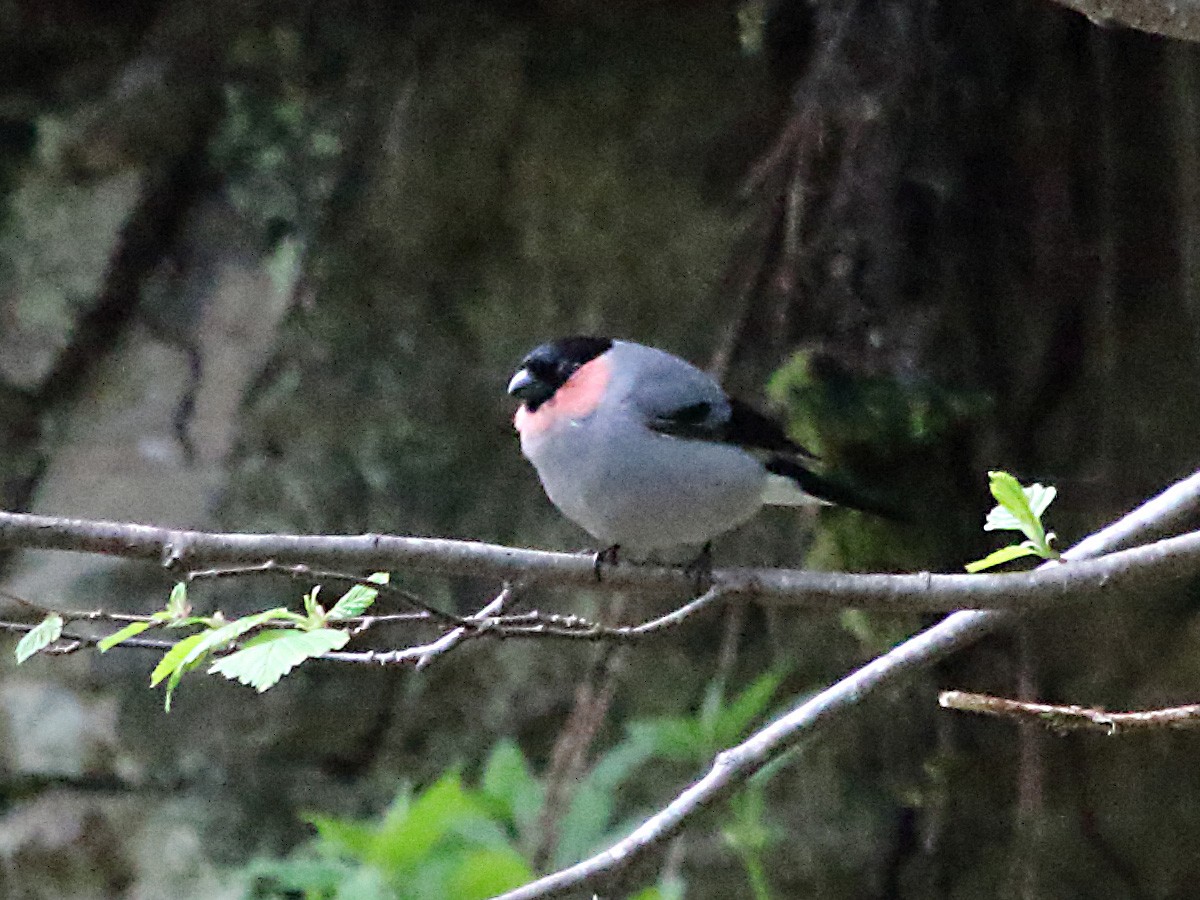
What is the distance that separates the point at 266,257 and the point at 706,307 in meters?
0.80

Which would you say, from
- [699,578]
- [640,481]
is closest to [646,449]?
[640,481]

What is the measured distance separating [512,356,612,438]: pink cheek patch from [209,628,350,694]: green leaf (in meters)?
0.65

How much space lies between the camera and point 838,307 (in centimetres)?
186

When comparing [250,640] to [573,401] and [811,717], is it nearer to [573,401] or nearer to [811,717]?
A: [811,717]

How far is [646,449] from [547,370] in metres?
0.19

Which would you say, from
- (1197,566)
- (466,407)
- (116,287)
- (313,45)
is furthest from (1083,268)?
(116,287)

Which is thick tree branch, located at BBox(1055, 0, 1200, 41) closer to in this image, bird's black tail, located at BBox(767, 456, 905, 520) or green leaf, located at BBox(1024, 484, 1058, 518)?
green leaf, located at BBox(1024, 484, 1058, 518)

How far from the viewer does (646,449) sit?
144 centimetres

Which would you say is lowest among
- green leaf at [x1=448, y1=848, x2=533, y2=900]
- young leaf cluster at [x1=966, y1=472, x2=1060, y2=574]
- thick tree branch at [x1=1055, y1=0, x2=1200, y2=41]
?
green leaf at [x1=448, y1=848, x2=533, y2=900]

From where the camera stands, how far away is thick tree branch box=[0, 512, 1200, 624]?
2.73 ft

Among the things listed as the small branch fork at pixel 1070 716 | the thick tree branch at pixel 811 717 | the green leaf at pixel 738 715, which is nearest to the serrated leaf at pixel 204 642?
the thick tree branch at pixel 811 717

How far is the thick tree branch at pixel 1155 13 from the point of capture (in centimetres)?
92

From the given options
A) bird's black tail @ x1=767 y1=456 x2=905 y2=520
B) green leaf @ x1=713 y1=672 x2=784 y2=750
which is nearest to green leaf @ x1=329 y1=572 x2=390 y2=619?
bird's black tail @ x1=767 y1=456 x2=905 y2=520

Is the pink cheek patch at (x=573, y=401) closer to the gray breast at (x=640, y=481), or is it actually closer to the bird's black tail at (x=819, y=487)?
the gray breast at (x=640, y=481)
